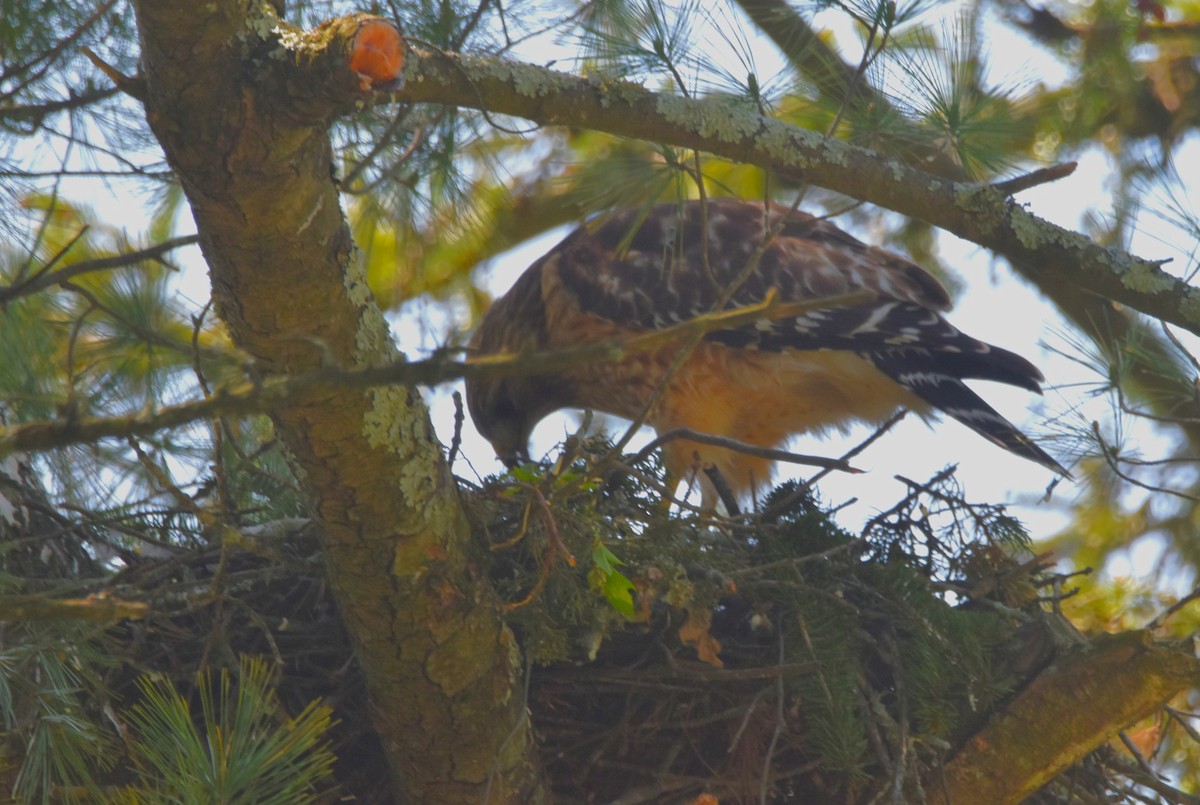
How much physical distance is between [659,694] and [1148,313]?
131 cm

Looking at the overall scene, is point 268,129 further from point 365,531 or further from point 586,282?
point 586,282

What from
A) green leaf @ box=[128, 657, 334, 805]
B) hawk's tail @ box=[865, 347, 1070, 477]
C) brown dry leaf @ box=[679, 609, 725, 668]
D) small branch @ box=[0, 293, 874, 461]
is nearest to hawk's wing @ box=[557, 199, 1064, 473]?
hawk's tail @ box=[865, 347, 1070, 477]

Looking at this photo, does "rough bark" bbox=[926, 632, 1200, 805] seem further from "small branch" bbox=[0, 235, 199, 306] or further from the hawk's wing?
"small branch" bbox=[0, 235, 199, 306]

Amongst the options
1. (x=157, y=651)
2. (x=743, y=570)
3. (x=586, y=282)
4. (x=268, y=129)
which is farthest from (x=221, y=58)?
(x=586, y=282)

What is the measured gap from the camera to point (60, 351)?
3410 millimetres

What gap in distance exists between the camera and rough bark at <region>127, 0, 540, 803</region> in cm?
201

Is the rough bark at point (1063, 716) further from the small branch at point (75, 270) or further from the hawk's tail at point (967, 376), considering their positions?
the small branch at point (75, 270)

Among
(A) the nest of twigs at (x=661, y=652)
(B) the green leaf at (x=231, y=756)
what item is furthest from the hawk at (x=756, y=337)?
(B) the green leaf at (x=231, y=756)

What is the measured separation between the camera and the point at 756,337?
421 cm

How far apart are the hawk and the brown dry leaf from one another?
3.31ft

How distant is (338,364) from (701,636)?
145 cm

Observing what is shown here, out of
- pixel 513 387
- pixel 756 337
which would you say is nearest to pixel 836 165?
pixel 756 337

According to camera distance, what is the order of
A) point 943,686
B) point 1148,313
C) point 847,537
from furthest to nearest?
point 847,537, point 943,686, point 1148,313

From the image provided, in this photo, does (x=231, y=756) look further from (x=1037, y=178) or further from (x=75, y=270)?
(x=1037, y=178)
